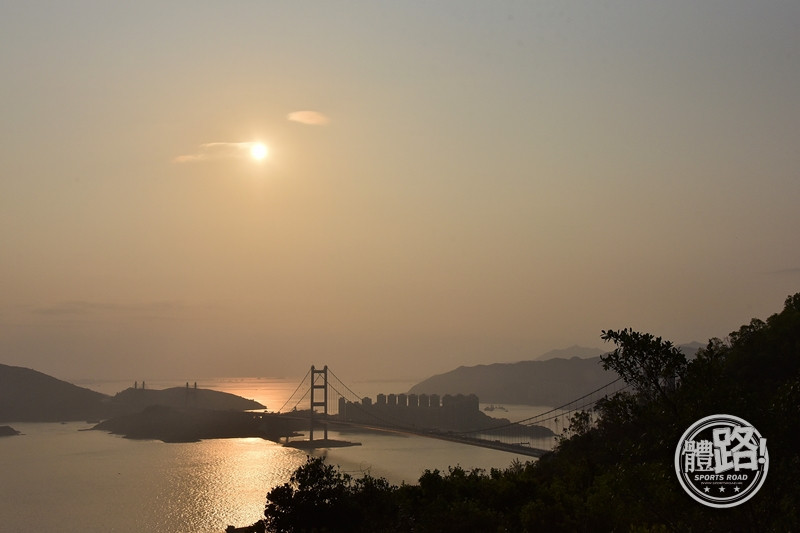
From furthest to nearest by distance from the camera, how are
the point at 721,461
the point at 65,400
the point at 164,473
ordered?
the point at 65,400
the point at 164,473
the point at 721,461

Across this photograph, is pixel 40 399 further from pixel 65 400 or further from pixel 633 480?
pixel 633 480

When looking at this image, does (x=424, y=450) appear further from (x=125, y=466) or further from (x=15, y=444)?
(x=15, y=444)

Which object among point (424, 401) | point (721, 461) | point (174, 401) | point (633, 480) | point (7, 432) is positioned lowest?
point (633, 480)

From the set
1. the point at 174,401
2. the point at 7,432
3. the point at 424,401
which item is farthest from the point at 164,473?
the point at 174,401

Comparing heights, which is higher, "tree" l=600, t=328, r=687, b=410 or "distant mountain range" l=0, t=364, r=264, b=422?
"distant mountain range" l=0, t=364, r=264, b=422

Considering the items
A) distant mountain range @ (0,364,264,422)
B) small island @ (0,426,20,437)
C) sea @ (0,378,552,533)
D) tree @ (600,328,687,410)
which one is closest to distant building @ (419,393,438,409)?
sea @ (0,378,552,533)

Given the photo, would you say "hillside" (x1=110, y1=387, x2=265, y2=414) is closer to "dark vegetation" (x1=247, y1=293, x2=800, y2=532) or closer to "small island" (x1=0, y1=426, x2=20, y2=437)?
"small island" (x1=0, y1=426, x2=20, y2=437)

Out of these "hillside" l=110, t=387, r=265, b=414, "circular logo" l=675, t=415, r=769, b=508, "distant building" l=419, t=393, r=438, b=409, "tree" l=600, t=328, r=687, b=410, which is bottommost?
"circular logo" l=675, t=415, r=769, b=508
